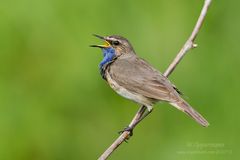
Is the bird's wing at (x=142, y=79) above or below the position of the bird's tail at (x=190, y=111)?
above

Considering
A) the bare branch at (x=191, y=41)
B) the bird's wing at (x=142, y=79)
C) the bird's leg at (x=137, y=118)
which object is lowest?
the bird's leg at (x=137, y=118)

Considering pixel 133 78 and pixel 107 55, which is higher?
pixel 107 55

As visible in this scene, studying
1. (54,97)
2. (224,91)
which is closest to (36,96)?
(54,97)

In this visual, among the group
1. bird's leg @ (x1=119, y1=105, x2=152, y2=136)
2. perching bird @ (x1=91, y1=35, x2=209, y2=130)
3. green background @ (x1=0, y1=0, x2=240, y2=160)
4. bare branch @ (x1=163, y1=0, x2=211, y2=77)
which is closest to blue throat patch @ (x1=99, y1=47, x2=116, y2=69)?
perching bird @ (x1=91, y1=35, x2=209, y2=130)

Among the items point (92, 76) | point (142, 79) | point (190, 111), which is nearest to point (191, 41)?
point (190, 111)

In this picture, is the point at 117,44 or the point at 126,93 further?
the point at 117,44

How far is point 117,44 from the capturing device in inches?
595

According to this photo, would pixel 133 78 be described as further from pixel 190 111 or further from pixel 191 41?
pixel 191 41

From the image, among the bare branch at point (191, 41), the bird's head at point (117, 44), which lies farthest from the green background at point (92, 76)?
the bare branch at point (191, 41)

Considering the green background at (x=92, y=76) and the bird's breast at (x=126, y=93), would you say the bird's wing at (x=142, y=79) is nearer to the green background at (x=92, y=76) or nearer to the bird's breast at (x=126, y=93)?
the bird's breast at (x=126, y=93)

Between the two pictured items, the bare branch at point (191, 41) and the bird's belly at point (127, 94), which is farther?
the bird's belly at point (127, 94)

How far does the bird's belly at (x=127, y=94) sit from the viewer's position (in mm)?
14594

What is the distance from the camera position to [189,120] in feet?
49.7

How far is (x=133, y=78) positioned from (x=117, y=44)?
0.56m
